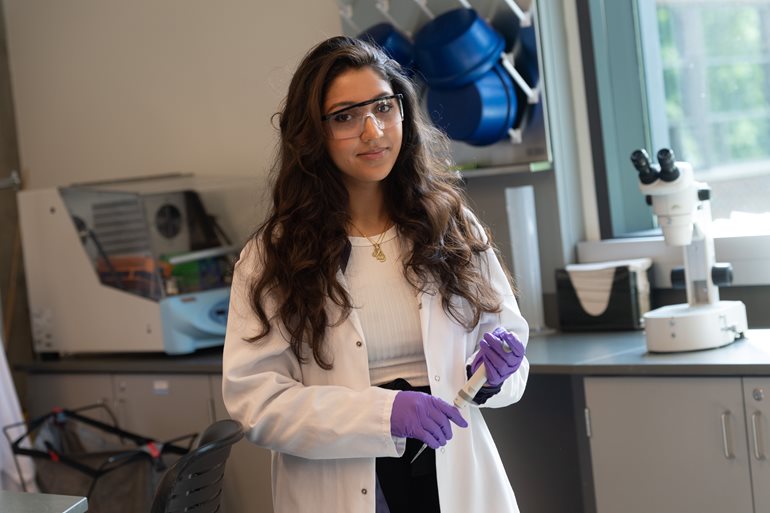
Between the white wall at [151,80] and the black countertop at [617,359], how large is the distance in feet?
2.66

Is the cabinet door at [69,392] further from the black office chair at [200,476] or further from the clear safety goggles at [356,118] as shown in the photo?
the clear safety goggles at [356,118]

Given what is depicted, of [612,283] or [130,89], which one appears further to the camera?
[130,89]

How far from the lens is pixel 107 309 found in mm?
3473

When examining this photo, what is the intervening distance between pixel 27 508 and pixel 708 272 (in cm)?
176

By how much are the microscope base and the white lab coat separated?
0.71 meters

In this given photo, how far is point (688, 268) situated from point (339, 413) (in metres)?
1.29

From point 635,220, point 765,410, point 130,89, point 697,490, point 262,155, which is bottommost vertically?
point 697,490

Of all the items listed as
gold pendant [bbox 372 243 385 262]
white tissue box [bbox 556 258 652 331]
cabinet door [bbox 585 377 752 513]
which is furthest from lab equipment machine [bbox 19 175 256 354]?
gold pendant [bbox 372 243 385 262]

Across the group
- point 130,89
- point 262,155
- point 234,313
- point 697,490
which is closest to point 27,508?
point 234,313

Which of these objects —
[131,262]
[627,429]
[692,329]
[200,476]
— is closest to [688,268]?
[692,329]

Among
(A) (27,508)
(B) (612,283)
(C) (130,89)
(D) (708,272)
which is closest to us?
(A) (27,508)

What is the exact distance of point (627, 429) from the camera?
2457mm

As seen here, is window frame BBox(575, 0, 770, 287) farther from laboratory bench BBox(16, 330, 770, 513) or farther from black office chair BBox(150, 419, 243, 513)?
black office chair BBox(150, 419, 243, 513)

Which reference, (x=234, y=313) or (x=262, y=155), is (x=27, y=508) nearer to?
(x=234, y=313)
